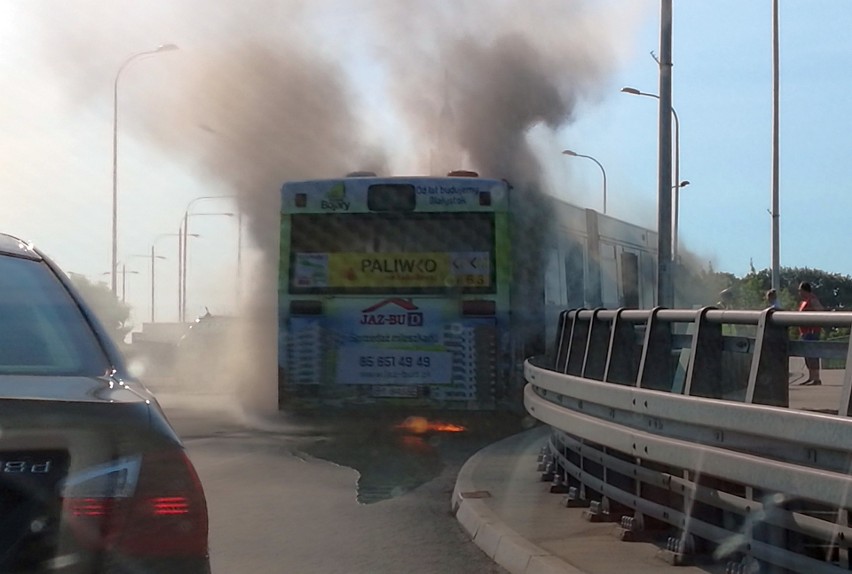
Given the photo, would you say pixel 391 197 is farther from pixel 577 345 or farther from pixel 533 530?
pixel 533 530

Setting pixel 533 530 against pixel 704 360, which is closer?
pixel 704 360

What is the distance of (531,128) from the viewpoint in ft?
93.0

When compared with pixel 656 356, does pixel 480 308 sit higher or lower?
higher

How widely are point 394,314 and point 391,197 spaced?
149cm

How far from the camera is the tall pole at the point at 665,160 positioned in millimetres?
18750

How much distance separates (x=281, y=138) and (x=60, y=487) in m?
25.4

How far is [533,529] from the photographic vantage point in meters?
7.48

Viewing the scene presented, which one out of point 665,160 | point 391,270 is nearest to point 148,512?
point 391,270

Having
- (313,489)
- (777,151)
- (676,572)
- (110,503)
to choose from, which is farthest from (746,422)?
(777,151)

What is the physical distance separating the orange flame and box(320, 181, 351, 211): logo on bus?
289cm

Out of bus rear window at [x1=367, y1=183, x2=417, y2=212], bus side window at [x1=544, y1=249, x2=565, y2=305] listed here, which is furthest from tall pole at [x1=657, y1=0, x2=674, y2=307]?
bus rear window at [x1=367, y1=183, x2=417, y2=212]

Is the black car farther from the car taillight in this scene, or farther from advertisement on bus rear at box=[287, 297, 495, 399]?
advertisement on bus rear at box=[287, 297, 495, 399]

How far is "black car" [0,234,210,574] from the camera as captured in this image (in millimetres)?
2635

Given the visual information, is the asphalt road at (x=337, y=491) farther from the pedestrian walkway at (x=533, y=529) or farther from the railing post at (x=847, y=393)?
the railing post at (x=847, y=393)
